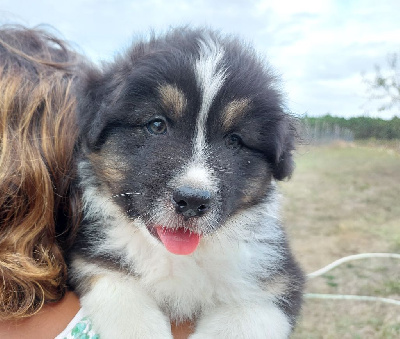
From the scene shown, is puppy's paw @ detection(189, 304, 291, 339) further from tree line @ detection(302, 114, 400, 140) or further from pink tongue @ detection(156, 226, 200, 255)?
tree line @ detection(302, 114, 400, 140)

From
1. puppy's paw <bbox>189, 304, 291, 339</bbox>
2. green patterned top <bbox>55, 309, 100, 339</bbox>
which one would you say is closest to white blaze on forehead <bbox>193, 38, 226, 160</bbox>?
puppy's paw <bbox>189, 304, 291, 339</bbox>

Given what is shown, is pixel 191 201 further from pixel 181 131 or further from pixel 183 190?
pixel 181 131

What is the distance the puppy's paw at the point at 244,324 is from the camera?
2340mm

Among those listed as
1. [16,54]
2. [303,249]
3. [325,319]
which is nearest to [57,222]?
[16,54]

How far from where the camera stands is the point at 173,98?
222 centimetres

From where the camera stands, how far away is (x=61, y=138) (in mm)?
2486

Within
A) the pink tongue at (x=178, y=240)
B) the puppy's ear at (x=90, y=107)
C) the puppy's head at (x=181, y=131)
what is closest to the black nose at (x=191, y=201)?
the puppy's head at (x=181, y=131)

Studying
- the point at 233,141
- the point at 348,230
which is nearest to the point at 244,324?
the point at 233,141

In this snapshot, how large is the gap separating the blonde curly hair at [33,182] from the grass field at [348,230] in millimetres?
1359

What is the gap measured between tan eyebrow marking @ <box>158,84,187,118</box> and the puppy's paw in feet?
3.53

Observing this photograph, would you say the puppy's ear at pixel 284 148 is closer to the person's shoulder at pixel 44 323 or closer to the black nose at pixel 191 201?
the black nose at pixel 191 201

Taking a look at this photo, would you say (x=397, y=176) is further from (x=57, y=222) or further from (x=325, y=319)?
(x=57, y=222)

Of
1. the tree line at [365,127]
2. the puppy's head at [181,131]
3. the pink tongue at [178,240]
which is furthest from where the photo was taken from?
the tree line at [365,127]

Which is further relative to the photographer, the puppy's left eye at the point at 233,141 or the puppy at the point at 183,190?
the puppy's left eye at the point at 233,141
